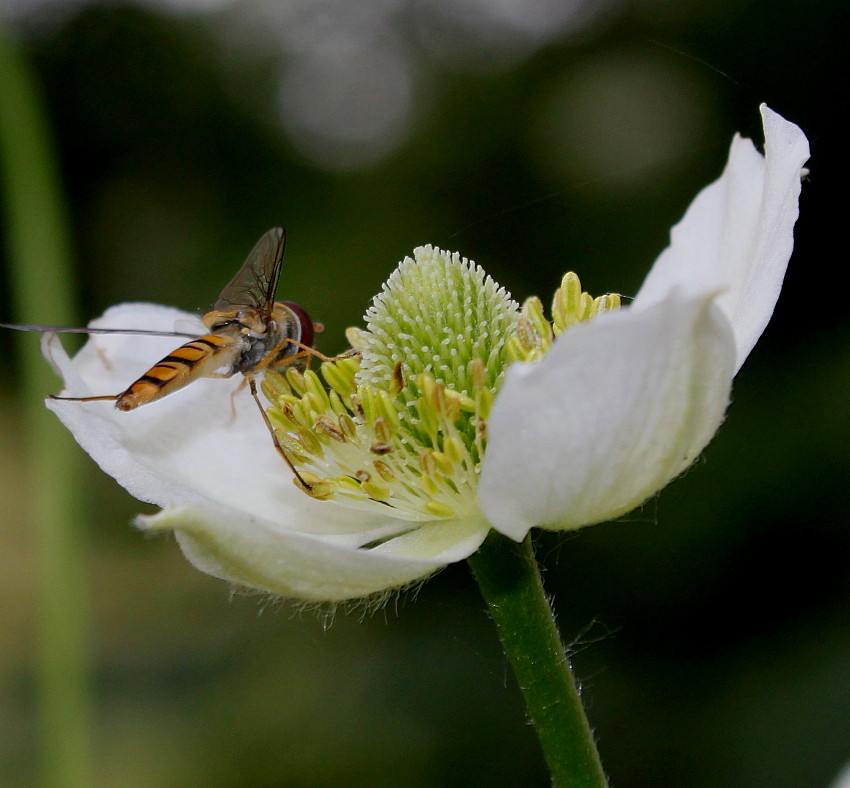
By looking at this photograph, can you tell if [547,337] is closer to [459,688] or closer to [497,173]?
[459,688]

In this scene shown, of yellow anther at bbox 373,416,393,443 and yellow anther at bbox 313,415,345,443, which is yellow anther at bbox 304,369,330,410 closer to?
yellow anther at bbox 313,415,345,443

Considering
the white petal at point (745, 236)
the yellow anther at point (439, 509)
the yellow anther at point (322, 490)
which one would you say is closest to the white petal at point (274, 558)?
the yellow anther at point (439, 509)

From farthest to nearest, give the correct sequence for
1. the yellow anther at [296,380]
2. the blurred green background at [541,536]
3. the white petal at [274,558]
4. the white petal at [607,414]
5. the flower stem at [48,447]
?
the blurred green background at [541,536]
the flower stem at [48,447]
the yellow anther at [296,380]
the white petal at [274,558]
the white petal at [607,414]

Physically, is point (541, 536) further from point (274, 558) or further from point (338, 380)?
point (274, 558)

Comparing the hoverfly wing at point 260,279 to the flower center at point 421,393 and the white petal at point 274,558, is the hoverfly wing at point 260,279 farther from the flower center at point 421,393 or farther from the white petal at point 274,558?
the white petal at point 274,558

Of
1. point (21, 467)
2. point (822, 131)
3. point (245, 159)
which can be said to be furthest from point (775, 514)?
point (21, 467)

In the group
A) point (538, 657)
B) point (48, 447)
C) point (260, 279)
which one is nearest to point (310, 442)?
point (260, 279)
